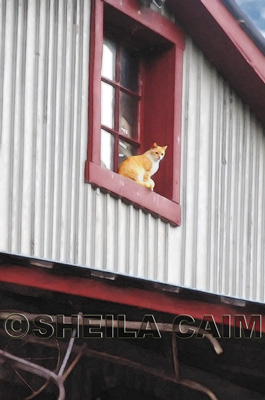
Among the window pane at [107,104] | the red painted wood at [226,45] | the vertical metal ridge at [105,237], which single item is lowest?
the vertical metal ridge at [105,237]

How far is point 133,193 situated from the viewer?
38.6 feet

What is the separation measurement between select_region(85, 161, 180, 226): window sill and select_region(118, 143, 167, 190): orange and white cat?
0.07m

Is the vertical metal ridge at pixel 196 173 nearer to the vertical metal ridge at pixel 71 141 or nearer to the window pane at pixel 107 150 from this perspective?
the window pane at pixel 107 150

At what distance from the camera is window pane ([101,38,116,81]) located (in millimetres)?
12336

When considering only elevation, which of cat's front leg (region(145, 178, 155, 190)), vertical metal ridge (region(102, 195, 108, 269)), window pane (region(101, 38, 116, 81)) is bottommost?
vertical metal ridge (region(102, 195, 108, 269))

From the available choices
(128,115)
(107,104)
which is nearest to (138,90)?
(128,115)

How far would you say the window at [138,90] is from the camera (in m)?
11.8

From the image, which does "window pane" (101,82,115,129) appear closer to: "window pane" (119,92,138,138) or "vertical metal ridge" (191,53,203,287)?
"window pane" (119,92,138,138)

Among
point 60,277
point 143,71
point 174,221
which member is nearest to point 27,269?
point 60,277

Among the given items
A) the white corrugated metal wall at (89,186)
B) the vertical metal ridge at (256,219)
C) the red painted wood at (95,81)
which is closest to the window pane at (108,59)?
the red painted wood at (95,81)

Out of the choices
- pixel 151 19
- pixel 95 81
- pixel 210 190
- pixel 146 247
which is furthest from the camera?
pixel 210 190

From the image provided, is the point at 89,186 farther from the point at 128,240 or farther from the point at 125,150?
the point at 125,150

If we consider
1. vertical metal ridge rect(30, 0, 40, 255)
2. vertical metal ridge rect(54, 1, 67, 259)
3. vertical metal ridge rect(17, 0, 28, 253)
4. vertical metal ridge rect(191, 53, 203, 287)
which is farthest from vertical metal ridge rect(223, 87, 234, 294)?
vertical metal ridge rect(17, 0, 28, 253)

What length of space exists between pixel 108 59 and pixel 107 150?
0.80 metres
